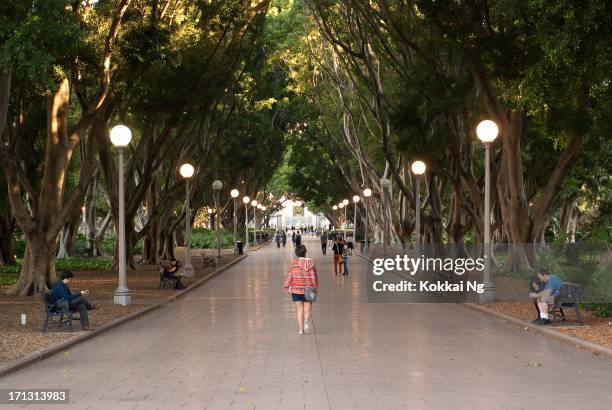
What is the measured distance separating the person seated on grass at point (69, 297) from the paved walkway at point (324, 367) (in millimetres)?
579

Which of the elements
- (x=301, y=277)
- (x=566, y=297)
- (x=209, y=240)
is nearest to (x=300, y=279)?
(x=301, y=277)

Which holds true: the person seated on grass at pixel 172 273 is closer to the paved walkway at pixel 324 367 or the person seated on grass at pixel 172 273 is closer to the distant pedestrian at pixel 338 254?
the paved walkway at pixel 324 367

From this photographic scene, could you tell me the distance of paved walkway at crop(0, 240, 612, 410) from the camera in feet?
31.1

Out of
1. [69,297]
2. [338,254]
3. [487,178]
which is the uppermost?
[487,178]

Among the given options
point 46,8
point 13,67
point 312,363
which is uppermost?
point 46,8

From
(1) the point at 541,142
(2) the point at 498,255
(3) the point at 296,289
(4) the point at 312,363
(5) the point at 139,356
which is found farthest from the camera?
(2) the point at 498,255

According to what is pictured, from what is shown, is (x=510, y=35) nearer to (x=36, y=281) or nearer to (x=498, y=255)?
(x=36, y=281)

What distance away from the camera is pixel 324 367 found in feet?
38.5

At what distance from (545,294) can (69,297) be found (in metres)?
8.69

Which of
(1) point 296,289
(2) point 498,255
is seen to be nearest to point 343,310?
(1) point 296,289

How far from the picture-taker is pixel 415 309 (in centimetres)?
2128

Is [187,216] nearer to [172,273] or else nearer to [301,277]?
[172,273]

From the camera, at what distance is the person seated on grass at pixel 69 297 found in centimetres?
1559

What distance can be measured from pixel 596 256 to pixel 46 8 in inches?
540
